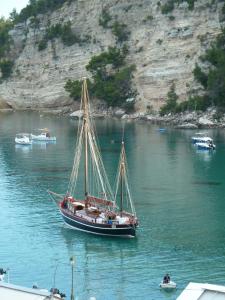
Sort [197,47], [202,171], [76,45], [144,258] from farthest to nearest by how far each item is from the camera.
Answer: [76,45] < [197,47] < [202,171] < [144,258]

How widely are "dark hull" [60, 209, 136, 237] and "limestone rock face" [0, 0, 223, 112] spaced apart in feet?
257

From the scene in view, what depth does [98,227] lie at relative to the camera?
5053 cm

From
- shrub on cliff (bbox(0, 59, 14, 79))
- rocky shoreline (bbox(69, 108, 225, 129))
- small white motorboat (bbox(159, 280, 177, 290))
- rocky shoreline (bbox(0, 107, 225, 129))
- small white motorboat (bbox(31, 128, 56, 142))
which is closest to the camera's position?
small white motorboat (bbox(159, 280, 177, 290))

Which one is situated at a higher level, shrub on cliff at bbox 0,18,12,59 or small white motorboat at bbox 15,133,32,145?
shrub on cliff at bbox 0,18,12,59

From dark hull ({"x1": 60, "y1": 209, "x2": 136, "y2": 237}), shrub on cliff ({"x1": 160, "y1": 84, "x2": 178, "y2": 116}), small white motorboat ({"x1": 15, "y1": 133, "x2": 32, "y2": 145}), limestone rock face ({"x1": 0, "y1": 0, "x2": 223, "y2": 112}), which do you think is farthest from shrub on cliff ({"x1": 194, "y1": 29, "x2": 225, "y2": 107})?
dark hull ({"x1": 60, "y1": 209, "x2": 136, "y2": 237})

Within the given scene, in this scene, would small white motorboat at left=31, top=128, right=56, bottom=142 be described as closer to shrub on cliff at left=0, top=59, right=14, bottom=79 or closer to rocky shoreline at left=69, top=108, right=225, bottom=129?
rocky shoreline at left=69, top=108, right=225, bottom=129

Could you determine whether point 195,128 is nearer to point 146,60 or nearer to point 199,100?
point 199,100

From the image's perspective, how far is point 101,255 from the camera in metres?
46.8

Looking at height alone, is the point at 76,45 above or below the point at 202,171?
above

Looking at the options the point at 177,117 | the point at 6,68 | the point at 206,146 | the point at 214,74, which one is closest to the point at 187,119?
the point at 177,117

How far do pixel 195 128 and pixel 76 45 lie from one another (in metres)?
49.4

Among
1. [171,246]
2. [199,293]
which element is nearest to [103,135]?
[171,246]

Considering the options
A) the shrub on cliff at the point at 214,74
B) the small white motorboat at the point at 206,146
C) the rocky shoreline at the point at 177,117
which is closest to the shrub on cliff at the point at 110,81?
the rocky shoreline at the point at 177,117

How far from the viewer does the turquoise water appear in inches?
1650
